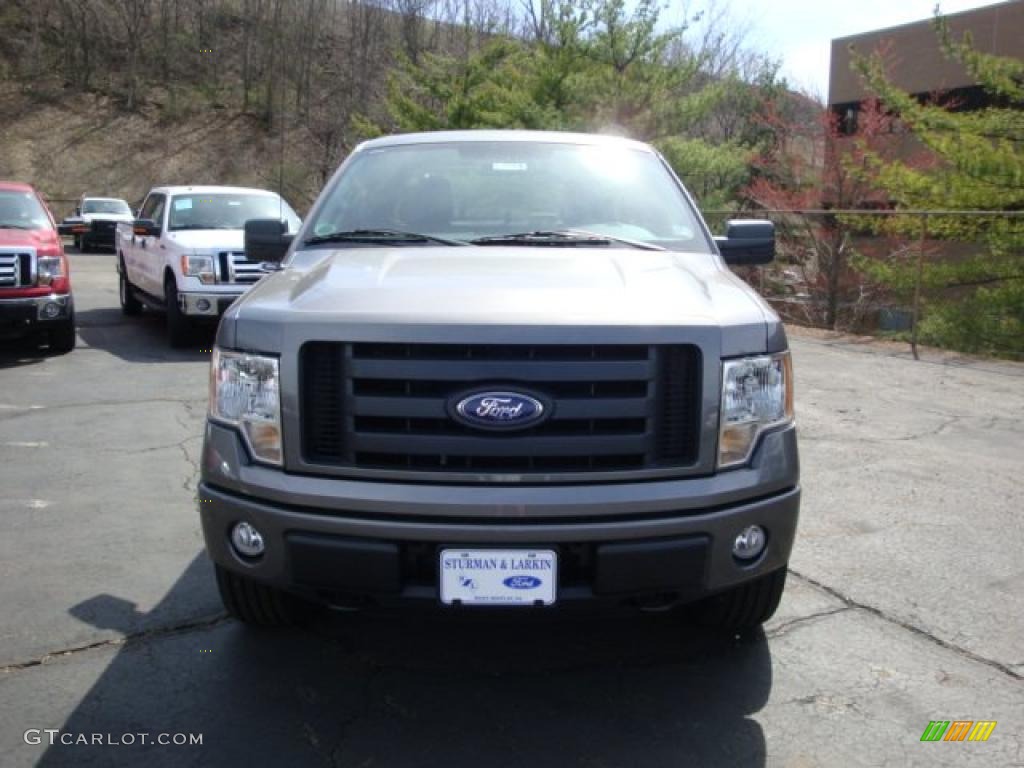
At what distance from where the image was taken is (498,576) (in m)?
2.55

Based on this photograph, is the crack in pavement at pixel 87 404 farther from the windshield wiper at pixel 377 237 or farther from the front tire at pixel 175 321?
the windshield wiper at pixel 377 237

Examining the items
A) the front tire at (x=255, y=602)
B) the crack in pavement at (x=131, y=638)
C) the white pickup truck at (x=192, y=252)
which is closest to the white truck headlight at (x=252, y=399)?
the front tire at (x=255, y=602)

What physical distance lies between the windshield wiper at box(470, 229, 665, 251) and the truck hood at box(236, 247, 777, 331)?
0.12m

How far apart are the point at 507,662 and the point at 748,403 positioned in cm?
126

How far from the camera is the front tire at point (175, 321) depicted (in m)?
9.62

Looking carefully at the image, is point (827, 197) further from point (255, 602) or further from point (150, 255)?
point (255, 602)

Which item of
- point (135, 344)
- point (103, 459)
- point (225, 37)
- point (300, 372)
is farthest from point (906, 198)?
point (225, 37)

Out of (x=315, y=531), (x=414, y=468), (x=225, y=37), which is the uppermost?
(x=225, y=37)

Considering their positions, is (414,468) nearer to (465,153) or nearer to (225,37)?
(465,153)

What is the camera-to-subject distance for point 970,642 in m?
3.36

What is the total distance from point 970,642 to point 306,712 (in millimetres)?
2444

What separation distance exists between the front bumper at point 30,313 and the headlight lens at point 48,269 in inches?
6.2

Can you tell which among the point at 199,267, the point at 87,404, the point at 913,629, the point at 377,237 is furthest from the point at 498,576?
the point at 199,267

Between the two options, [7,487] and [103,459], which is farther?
[103,459]
